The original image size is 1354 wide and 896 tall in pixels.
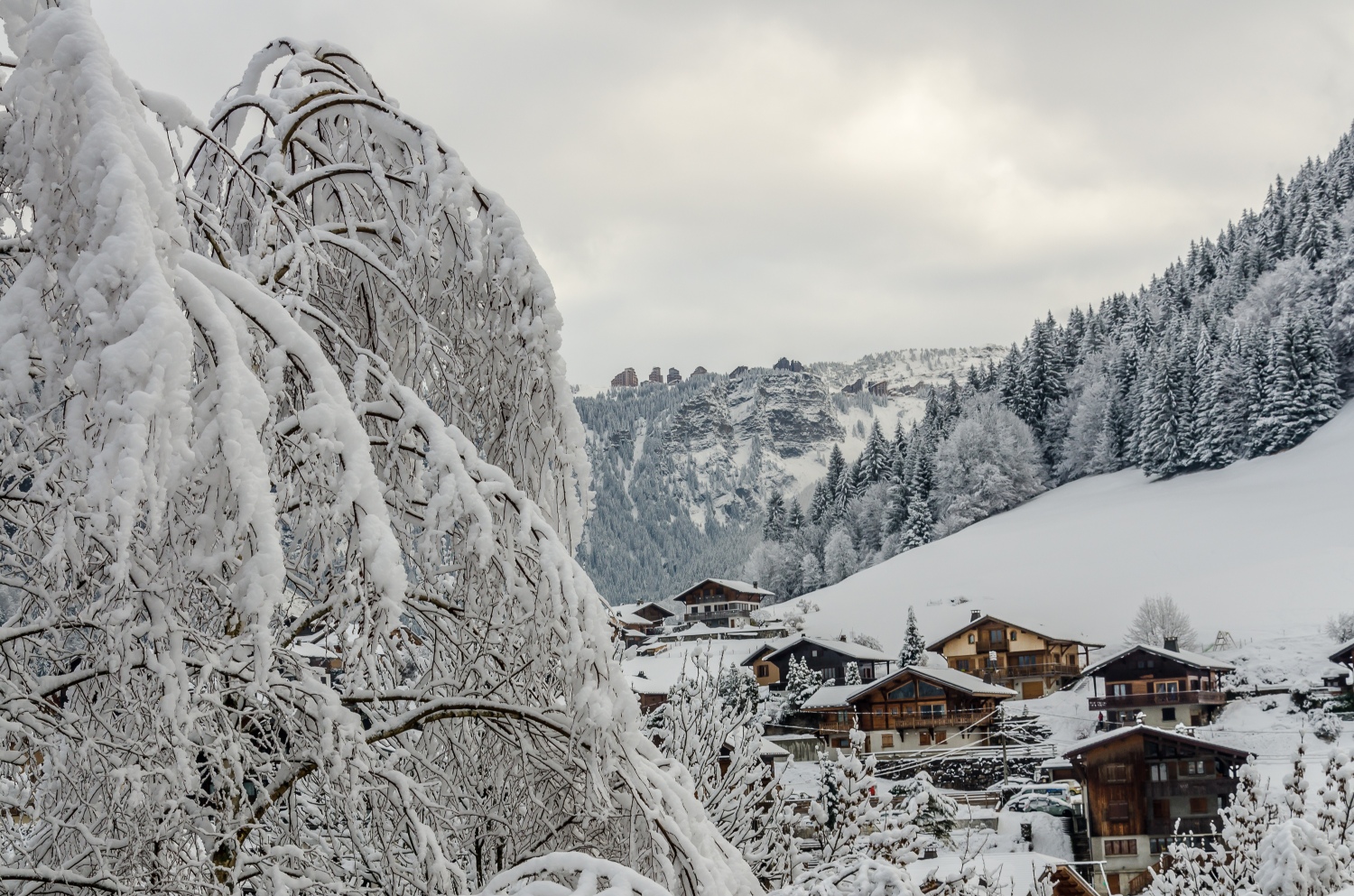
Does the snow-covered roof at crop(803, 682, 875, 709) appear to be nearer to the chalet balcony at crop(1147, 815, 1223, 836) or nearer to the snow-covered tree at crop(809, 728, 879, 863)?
the chalet balcony at crop(1147, 815, 1223, 836)

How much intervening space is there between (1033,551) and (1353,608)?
1898 centimetres

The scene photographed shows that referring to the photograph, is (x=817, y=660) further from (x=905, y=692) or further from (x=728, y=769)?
(x=728, y=769)

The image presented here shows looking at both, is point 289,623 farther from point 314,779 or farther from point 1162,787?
point 1162,787

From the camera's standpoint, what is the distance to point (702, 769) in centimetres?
984


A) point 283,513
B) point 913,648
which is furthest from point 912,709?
point 283,513

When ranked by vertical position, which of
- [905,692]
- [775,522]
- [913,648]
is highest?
[775,522]

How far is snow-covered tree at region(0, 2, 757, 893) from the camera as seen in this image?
71.6 inches

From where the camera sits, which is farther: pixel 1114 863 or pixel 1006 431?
pixel 1006 431

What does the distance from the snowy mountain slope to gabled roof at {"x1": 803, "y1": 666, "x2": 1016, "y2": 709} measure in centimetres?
1023

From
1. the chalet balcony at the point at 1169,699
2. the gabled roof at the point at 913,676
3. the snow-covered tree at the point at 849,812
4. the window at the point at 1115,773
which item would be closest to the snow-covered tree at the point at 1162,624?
the chalet balcony at the point at 1169,699

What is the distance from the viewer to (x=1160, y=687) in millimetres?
39219

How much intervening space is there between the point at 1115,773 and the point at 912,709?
12757mm

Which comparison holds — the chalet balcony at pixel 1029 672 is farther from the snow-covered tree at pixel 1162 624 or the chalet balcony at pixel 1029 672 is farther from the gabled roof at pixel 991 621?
the snow-covered tree at pixel 1162 624

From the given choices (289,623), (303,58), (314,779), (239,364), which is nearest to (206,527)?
(239,364)
